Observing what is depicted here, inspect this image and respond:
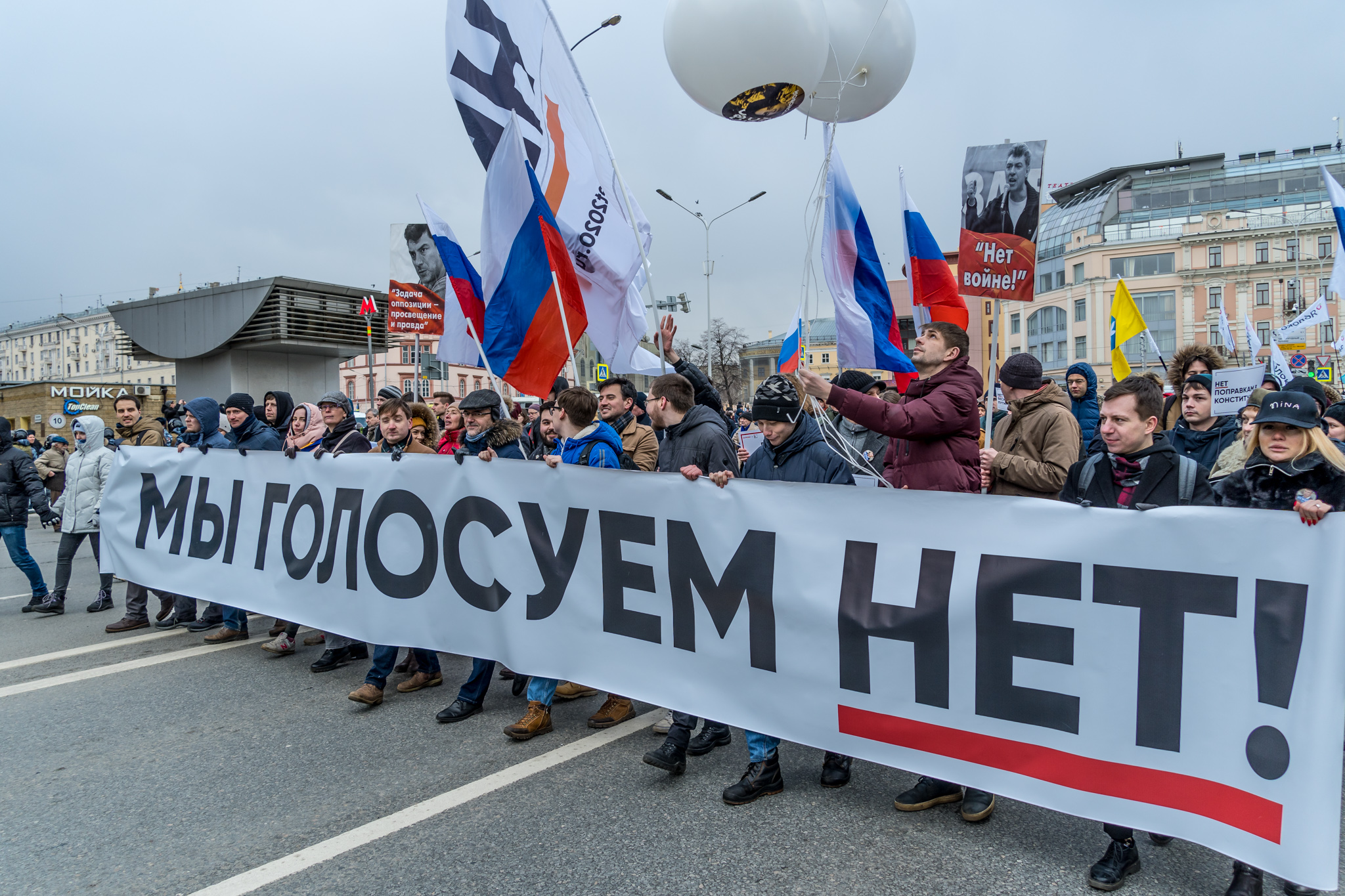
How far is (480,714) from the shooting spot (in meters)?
4.63

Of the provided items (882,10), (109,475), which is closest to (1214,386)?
(882,10)

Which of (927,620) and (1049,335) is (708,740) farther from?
(1049,335)

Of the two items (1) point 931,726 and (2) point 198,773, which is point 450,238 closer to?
(2) point 198,773

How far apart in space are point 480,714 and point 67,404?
28.4m

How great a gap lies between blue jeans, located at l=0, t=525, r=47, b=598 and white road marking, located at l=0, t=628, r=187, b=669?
1884mm

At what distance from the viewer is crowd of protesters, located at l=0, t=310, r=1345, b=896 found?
3.14 m

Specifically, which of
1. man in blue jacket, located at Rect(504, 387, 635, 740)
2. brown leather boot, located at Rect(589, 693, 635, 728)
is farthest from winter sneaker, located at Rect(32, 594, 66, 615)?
brown leather boot, located at Rect(589, 693, 635, 728)

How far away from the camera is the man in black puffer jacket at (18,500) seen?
7.45 m

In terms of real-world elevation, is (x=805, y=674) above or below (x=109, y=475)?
below

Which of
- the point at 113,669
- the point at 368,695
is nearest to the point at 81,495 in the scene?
the point at 113,669

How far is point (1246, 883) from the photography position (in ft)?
8.80

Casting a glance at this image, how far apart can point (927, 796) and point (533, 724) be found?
199 cm

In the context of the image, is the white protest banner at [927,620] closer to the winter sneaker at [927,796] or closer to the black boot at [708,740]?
the winter sneaker at [927,796]

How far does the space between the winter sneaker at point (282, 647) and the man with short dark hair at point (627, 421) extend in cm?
277
